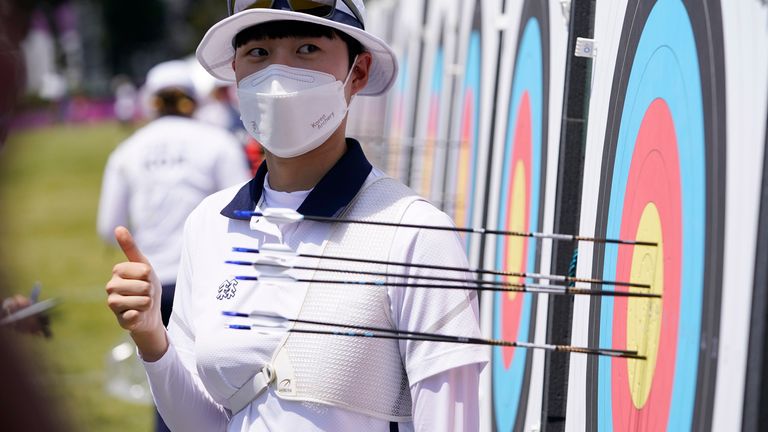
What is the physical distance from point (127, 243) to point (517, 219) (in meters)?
1.47

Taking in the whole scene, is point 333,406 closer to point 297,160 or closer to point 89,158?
point 297,160

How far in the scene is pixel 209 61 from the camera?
2492 mm

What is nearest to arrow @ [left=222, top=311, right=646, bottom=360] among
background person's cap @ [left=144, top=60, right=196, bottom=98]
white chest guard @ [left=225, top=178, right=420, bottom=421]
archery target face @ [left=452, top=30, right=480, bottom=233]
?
white chest guard @ [left=225, top=178, right=420, bottom=421]

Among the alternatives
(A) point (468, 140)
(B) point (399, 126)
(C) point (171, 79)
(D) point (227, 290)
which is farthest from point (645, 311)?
(B) point (399, 126)

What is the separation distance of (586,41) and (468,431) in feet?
2.68

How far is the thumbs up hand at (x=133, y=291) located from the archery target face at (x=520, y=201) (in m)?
1.12

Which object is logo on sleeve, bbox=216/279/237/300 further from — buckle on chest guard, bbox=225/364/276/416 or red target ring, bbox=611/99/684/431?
red target ring, bbox=611/99/684/431

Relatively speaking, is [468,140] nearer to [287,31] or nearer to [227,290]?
[287,31]

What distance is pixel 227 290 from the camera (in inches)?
83.1

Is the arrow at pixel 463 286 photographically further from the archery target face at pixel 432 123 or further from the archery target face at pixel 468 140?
the archery target face at pixel 432 123

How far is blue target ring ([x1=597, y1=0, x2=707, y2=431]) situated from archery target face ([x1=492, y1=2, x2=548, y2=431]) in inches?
30.4

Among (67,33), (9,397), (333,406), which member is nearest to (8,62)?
(9,397)

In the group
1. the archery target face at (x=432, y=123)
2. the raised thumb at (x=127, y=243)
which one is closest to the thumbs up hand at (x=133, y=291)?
the raised thumb at (x=127, y=243)

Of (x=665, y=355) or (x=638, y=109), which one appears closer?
(x=665, y=355)
